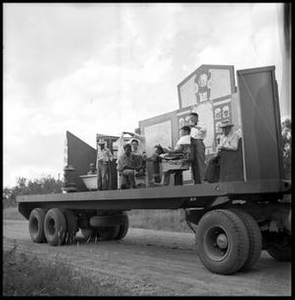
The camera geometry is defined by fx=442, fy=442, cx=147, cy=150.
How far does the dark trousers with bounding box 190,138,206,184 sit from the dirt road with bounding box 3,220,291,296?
1.47 metres

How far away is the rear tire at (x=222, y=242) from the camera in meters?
6.11

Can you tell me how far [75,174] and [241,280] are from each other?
6.59m

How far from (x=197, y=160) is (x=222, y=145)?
754 millimetres

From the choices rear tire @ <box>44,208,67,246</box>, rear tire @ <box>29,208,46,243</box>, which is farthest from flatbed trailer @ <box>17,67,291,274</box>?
rear tire @ <box>29,208,46,243</box>

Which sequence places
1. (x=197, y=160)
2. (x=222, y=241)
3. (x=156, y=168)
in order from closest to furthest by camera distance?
1. (x=222, y=241)
2. (x=197, y=160)
3. (x=156, y=168)

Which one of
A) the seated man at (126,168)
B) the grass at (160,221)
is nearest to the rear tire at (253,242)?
the seated man at (126,168)

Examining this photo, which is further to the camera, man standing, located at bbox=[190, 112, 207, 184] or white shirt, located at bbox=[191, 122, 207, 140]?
white shirt, located at bbox=[191, 122, 207, 140]

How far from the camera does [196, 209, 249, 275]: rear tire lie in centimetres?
611

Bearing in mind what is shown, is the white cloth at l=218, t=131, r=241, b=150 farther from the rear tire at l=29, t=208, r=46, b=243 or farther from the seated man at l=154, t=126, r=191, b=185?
the rear tire at l=29, t=208, r=46, b=243

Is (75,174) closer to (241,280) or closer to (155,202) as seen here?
(155,202)

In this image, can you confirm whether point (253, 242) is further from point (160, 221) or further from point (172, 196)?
point (160, 221)

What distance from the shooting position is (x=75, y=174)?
1161 cm

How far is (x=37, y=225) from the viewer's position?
11664 millimetres

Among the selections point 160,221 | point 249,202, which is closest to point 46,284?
point 249,202
